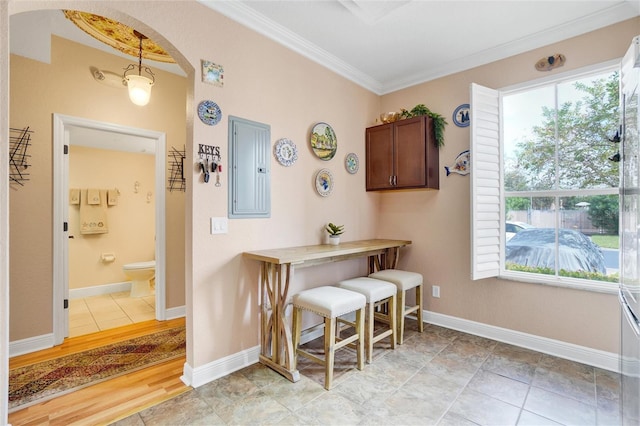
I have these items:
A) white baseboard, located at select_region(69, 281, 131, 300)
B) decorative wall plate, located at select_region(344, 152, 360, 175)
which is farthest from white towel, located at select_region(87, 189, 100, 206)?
decorative wall plate, located at select_region(344, 152, 360, 175)

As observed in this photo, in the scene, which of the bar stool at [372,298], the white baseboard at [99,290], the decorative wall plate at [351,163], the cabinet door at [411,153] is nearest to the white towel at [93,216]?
the white baseboard at [99,290]

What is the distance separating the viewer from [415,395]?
1.92 m

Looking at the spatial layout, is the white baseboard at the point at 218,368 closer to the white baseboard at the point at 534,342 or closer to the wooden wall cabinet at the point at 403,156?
the white baseboard at the point at 534,342

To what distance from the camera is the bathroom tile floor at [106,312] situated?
3145 millimetres

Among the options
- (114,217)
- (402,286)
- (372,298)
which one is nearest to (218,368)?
(372,298)

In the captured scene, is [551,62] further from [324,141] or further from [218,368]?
[218,368]

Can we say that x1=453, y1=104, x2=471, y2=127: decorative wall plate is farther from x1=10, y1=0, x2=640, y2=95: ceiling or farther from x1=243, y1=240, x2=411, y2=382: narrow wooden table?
x1=243, y1=240, x2=411, y2=382: narrow wooden table

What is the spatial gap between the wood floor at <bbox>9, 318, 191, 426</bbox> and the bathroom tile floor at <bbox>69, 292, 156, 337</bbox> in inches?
25.4

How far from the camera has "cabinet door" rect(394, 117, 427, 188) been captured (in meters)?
3.00

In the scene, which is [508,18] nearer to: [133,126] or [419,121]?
[419,121]

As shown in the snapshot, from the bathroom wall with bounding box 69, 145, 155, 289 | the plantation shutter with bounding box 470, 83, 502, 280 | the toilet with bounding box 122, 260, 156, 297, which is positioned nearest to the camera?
the plantation shutter with bounding box 470, 83, 502, 280

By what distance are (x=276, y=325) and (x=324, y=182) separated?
55.8 inches

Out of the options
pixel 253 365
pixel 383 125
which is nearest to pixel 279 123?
pixel 383 125

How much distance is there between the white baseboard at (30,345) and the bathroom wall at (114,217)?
200cm
